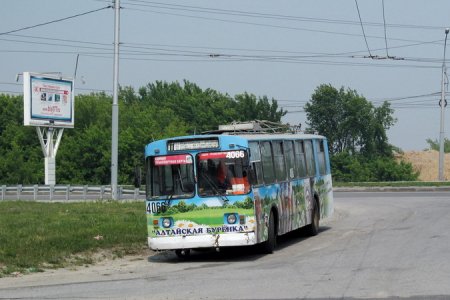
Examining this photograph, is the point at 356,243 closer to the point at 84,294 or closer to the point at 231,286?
the point at 231,286

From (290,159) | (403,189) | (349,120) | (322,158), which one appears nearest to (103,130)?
(349,120)

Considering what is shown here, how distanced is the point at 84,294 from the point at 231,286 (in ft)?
7.28

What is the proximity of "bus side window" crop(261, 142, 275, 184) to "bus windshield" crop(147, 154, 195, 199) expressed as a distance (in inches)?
74.9

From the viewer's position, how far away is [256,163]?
17.2m

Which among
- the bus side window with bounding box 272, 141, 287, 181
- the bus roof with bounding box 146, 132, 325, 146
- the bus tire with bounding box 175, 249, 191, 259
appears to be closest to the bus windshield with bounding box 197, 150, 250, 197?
the bus roof with bounding box 146, 132, 325, 146

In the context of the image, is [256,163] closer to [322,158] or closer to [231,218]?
[231,218]

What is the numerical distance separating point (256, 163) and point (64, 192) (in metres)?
33.3

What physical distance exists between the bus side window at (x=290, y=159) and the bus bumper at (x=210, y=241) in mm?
3863

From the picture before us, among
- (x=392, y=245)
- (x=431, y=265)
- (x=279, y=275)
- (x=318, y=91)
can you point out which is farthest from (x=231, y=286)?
(x=318, y=91)

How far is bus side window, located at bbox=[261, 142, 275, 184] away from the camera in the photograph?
1777 cm

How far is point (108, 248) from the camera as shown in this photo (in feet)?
60.2

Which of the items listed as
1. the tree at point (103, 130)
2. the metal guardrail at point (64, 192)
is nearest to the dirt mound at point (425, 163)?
the tree at point (103, 130)

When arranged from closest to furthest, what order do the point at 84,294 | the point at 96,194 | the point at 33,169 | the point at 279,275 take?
1. the point at 84,294
2. the point at 279,275
3. the point at 96,194
4. the point at 33,169

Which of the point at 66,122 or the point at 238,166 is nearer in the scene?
the point at 238,166
